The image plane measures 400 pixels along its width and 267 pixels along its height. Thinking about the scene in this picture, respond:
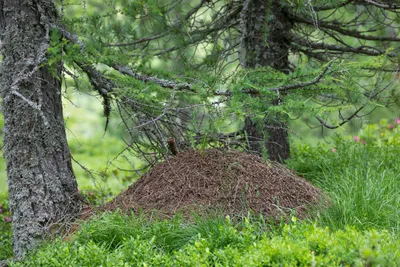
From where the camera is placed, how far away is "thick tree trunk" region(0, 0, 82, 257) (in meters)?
5.03

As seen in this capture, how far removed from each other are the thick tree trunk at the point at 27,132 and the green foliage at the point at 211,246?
1.43ft

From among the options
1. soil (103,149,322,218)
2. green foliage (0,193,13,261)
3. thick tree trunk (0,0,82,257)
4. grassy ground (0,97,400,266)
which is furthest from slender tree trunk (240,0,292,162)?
green foliage (0,193,13,261)

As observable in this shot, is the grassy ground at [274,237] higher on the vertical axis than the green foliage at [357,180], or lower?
lower

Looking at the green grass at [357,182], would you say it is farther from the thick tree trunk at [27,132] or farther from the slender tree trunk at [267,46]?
the thick tree trunk at [27,132]

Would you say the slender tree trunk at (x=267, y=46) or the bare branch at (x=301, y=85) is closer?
the bare branch at (x=301, y=85)

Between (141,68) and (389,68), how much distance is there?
309 centimetres

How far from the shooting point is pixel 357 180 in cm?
505

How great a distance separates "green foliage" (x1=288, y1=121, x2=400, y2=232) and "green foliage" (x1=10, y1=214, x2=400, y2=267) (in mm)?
459

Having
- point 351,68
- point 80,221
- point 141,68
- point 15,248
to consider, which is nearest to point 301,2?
point 351,68

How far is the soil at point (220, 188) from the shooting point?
4680mm

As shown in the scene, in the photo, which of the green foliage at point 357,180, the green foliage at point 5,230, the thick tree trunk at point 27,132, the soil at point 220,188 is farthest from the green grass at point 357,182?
the green foliage at point 5,230

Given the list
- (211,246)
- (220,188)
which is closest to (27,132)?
(220,188)

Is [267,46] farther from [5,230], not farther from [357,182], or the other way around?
[5,230]

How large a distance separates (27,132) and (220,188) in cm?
184
